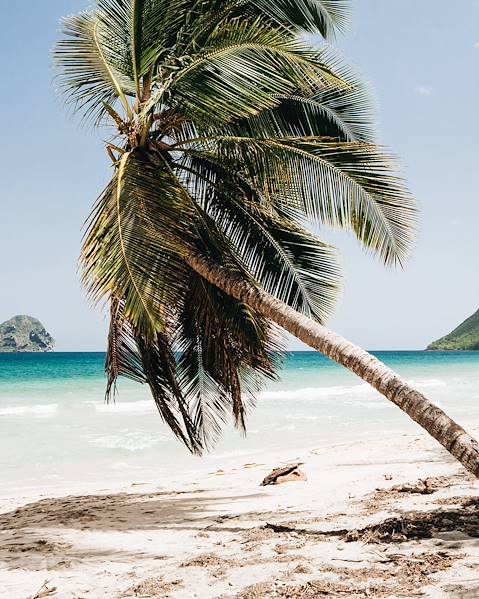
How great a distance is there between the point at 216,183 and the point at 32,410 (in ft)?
54.8

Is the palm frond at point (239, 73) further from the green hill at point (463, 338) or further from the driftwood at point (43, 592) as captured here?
the green hill at point (463, 338)

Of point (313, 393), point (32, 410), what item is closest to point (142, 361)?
point (32, 410)

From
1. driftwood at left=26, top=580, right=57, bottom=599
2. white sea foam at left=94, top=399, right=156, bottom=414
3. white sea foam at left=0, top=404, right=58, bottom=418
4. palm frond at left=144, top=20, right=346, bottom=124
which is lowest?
white sea foam at left=0, top=404, right=58, bottom=418

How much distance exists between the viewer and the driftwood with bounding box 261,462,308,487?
741 cm

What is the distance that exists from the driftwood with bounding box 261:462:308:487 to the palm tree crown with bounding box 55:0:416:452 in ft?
2.73

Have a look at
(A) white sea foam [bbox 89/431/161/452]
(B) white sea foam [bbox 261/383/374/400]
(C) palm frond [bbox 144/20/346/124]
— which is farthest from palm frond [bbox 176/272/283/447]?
(B) white sea foam [bbox 261/383/374/400]

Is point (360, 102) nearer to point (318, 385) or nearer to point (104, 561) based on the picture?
point (104, 561)

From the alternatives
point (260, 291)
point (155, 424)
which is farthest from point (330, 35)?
point (155, 424)

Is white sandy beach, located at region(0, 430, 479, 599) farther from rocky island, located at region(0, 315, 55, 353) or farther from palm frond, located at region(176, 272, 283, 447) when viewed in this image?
rocky island, located at region(0, 315, 55, 353)

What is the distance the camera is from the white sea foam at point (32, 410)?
19.7 metres

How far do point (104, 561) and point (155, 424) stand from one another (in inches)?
462

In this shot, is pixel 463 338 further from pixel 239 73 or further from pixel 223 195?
pixel 239 73

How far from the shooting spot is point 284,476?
7520 mm

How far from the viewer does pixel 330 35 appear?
26.7 feet
